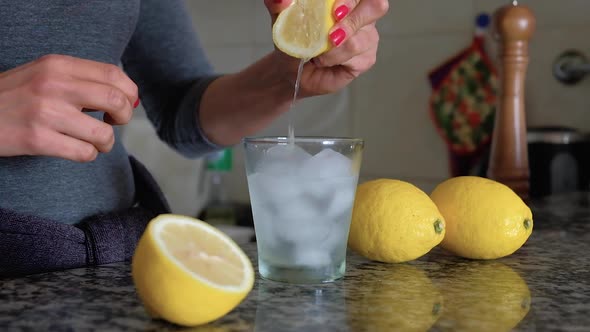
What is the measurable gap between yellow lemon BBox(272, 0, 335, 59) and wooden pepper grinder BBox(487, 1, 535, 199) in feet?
1.94

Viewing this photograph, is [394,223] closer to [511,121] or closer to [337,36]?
[337,36]

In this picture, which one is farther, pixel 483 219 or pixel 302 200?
pixel 483 219

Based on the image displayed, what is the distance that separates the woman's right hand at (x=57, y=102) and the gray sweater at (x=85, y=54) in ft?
0.59

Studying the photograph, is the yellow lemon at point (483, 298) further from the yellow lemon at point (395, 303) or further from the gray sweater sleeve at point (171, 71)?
the gray sweater sleeve at point (171, 71)

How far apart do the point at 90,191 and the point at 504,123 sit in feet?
2.42

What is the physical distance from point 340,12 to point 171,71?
52 cm

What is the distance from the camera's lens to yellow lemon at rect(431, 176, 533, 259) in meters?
0.74

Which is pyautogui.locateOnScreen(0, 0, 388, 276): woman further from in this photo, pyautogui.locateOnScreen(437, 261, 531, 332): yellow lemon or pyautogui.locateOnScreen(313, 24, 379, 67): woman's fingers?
pyautogui.locateOnScreen(437, 261, 531, 332): yellow lemon

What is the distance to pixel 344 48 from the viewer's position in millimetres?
818

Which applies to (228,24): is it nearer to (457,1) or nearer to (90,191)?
(457,1)

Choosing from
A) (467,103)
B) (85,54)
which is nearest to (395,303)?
(85,54)

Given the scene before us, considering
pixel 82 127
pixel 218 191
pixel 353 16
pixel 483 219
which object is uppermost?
pixel 353 16

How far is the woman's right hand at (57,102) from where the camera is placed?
27.0 inches

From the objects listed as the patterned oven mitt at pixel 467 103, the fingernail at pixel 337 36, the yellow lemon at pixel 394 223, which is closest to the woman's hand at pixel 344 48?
the fingernail at pixel 337 36
